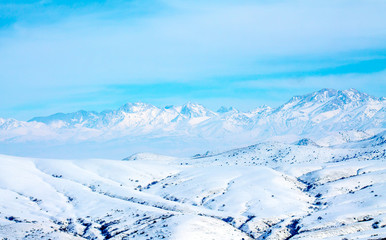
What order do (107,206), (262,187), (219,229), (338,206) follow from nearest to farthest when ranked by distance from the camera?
(219,229), (338,206), (107,206), (262,187)

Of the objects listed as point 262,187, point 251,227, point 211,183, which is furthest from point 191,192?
point 251,227

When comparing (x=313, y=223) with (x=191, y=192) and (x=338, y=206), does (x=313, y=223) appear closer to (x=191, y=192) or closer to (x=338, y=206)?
(x=338, y=206)

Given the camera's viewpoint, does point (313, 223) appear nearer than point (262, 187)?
Yes

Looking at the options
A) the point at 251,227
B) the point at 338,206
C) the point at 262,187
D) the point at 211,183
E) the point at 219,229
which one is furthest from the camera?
the point at 211,183

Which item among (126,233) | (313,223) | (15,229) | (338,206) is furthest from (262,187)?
(15,229)

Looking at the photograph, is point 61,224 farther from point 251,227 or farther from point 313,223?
point 313,223

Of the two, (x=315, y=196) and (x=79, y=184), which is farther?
(x=79, y=184)
